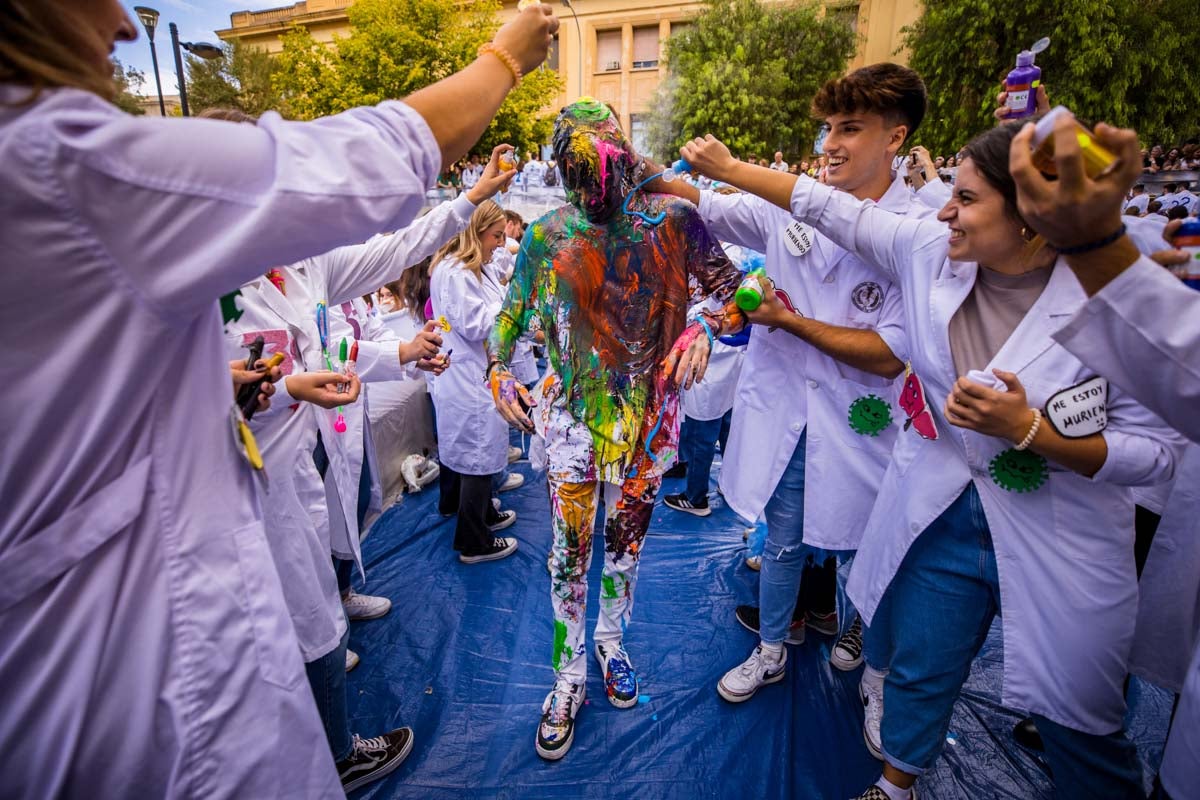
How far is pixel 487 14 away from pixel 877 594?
24.2 m

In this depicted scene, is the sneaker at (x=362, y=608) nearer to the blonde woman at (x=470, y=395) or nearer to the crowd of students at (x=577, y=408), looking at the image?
the crowd of students at (x=577, y=408)

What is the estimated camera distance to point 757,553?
11.1ft

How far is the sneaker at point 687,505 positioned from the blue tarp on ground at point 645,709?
60 cm

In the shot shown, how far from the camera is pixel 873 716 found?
2.30 m

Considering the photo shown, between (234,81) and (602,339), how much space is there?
3079 centimetres

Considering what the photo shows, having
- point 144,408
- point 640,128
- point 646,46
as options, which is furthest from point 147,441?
point 646,46

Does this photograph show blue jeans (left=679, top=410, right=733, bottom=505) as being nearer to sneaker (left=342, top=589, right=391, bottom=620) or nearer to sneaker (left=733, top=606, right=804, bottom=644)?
sneaker (left=733, top=606, right=804, bottom=644)

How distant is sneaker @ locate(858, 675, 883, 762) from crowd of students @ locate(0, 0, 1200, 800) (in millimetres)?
19

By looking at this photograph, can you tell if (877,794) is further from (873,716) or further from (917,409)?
(917,409)

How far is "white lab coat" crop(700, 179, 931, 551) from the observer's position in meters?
2.21

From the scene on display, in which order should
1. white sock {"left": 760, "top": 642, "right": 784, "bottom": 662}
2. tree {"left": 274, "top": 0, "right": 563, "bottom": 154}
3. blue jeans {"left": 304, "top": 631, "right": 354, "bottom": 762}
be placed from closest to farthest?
1. blue jeans {"left": 304, "top": 631, "right": 354, "bottom": 762}
2. white sock {"left": 760, "top": 642, "right": 784, "bottom": 662}
3. tree {"left": 274, "top": 0, "right": 563, "bottom": 154}

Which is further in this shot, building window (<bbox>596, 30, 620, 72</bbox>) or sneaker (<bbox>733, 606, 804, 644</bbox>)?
building window (<bbox>596, 30, 620, 72</bbox>)

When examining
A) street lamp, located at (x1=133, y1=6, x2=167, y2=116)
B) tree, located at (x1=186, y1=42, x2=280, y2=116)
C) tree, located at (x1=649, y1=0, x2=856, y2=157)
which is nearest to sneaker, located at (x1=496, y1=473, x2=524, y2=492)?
street lamp, located at (x1=133, y1=6, x2=167, y2=116)

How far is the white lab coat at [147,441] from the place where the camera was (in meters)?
0.70
